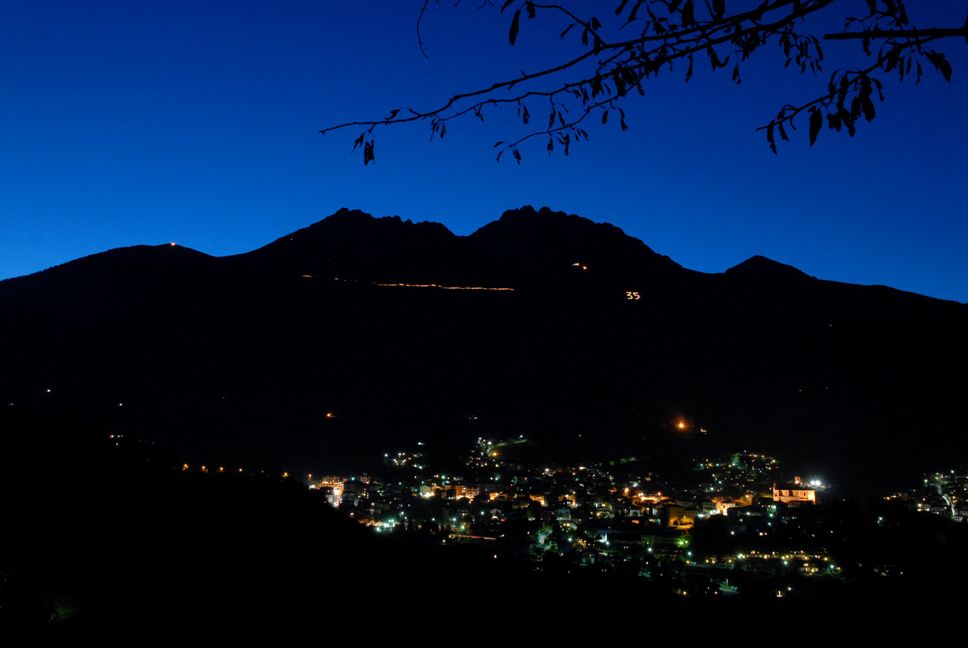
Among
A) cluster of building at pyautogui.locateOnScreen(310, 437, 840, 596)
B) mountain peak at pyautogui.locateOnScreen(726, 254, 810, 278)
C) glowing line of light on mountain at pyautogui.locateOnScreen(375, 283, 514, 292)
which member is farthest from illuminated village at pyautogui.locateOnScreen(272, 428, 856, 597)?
mountain peak at pyautogui.locateOnScreen(726, 254, 810, 278)

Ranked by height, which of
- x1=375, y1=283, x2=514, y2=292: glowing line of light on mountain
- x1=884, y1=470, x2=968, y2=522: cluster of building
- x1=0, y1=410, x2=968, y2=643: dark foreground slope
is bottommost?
x1=884, y1=470, x2=968, y2=522: cluster of building

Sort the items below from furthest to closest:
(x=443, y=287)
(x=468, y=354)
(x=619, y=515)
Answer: (x=443, y=287), (x=468, y=354), (x=619, y=515)

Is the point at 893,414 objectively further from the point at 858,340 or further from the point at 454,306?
the point at 454,306

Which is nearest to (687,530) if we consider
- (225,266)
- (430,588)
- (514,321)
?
(430,588)

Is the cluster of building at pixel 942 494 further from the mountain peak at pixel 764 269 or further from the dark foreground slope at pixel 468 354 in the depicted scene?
the mountain peak at pixel 764 269

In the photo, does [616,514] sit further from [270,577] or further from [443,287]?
[443,287]

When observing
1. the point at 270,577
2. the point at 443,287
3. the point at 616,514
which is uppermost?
the point at 443,287

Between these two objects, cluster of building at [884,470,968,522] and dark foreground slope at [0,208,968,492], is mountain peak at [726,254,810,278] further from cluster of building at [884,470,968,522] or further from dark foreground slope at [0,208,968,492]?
cluster of building at [884,470,968,522]

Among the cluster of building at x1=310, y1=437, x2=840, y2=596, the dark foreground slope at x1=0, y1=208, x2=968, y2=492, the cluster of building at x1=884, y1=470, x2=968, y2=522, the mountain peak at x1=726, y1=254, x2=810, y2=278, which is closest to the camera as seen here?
the cluster of building at x1=310, y1=437, x2=840, y2=596

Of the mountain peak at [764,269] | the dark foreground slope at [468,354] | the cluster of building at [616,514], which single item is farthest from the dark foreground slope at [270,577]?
the mountain peak at [764,269]

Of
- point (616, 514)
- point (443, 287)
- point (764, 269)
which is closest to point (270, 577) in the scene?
point (616, 514)
